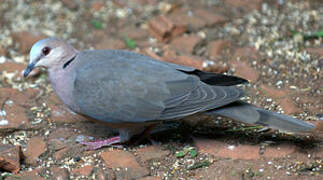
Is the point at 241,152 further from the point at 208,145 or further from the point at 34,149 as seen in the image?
the point at 34,149

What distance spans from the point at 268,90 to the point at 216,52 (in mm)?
832

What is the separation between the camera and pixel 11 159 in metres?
3.29

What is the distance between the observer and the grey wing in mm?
3273

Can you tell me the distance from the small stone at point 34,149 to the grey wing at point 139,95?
1.74 ft

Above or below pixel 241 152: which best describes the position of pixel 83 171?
below

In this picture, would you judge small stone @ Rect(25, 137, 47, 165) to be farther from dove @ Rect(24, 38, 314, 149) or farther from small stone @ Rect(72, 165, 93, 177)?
dove @ Rect(24, 38, 314, 149)

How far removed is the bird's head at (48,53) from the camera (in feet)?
11.2

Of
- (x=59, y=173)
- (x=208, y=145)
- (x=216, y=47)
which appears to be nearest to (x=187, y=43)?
(x=216, y=47)

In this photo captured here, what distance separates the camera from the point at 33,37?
498cm

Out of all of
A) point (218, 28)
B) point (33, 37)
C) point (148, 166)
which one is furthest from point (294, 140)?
point (33, 37)

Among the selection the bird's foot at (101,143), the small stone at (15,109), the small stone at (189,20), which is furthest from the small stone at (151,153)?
the small stone at (189,20)

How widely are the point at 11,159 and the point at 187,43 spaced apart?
222cm

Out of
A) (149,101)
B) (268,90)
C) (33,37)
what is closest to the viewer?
(149,101)

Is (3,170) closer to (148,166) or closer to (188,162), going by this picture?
(148,166)
